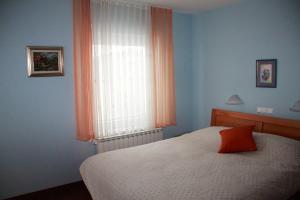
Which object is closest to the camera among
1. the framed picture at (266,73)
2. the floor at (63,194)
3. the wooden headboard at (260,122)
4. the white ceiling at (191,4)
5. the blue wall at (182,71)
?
the wooden headboard at (260,122)

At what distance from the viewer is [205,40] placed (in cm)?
414

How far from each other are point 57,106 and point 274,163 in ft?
9.05

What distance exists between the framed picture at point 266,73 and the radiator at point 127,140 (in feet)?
5.74

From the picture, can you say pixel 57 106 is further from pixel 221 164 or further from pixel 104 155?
pixel 221 164

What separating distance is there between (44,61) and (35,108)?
2.07ft

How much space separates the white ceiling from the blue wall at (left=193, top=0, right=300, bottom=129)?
0.56 ft

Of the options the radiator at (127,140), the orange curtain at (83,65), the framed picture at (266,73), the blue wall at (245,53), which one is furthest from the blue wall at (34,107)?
the framed picture at (266,73)

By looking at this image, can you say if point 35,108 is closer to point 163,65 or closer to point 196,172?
point 163,65

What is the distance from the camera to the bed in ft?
6.44

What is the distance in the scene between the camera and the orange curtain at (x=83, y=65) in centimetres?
314

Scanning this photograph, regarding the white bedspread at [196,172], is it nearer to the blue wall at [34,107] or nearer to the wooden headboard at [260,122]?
the wooden headboard at [260,122]

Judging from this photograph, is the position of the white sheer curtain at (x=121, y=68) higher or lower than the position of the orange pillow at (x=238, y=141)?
higher

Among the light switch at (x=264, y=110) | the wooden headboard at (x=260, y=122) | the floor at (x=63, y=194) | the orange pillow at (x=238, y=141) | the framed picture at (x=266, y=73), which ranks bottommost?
the floor at (x=63, y=194)

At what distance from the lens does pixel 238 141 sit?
2.81 metres
